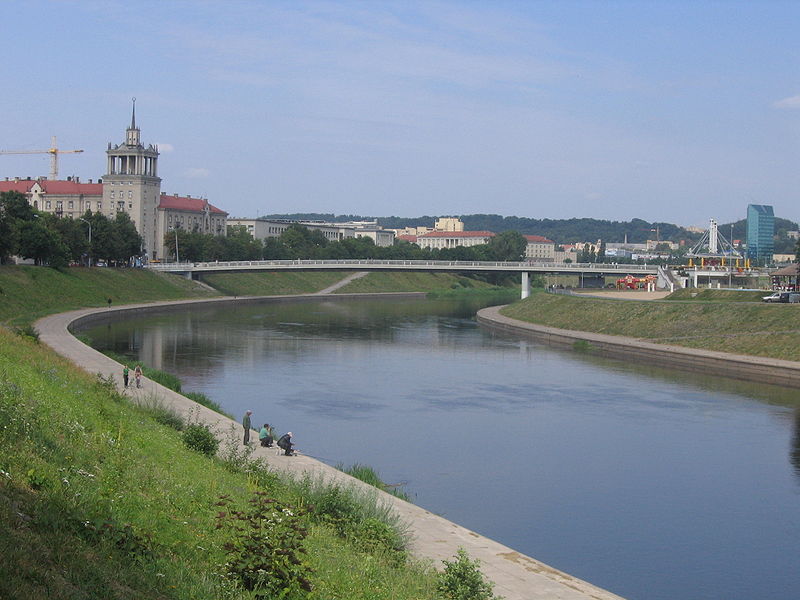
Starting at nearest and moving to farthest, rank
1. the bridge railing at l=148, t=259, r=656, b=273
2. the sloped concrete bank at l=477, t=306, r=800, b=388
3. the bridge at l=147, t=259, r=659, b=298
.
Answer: the sloped concrete bank at l=477, t=306, r=800, b=388, the bridge at l=147, t=259, r=659, b=298, the bridge railing at l=148, t=259, r=656, b=273

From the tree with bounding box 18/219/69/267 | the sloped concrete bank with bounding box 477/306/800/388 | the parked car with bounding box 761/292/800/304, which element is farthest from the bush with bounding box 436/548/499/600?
the tree with bounding box 18/219/69/267

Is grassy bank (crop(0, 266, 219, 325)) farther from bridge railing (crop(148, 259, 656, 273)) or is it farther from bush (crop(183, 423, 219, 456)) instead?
bush (crop(183, 423, 219, 456))

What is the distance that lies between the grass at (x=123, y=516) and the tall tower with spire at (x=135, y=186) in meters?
122

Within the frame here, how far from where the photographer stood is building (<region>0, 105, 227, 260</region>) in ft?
461

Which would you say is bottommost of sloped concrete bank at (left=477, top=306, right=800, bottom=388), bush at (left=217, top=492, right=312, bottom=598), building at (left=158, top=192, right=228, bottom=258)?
sloped concrete bank at (left=477, top=306, right=800, bottom=388)

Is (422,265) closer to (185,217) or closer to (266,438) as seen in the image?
(185,217)

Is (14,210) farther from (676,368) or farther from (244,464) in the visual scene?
(244,464)

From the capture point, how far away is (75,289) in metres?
86.8

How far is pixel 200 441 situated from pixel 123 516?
9.75 m

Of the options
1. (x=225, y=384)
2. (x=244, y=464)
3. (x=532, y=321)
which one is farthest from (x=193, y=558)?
(x=532, y=321)

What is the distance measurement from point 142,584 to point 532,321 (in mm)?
77457

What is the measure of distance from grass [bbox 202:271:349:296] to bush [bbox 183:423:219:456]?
94625 mm

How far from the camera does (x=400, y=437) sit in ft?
109

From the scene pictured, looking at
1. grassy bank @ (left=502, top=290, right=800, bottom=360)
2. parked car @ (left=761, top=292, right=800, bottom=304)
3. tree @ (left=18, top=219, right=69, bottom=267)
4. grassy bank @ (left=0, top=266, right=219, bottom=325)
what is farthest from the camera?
tree @ (left=18, top=219, right=69, bottom=267)
